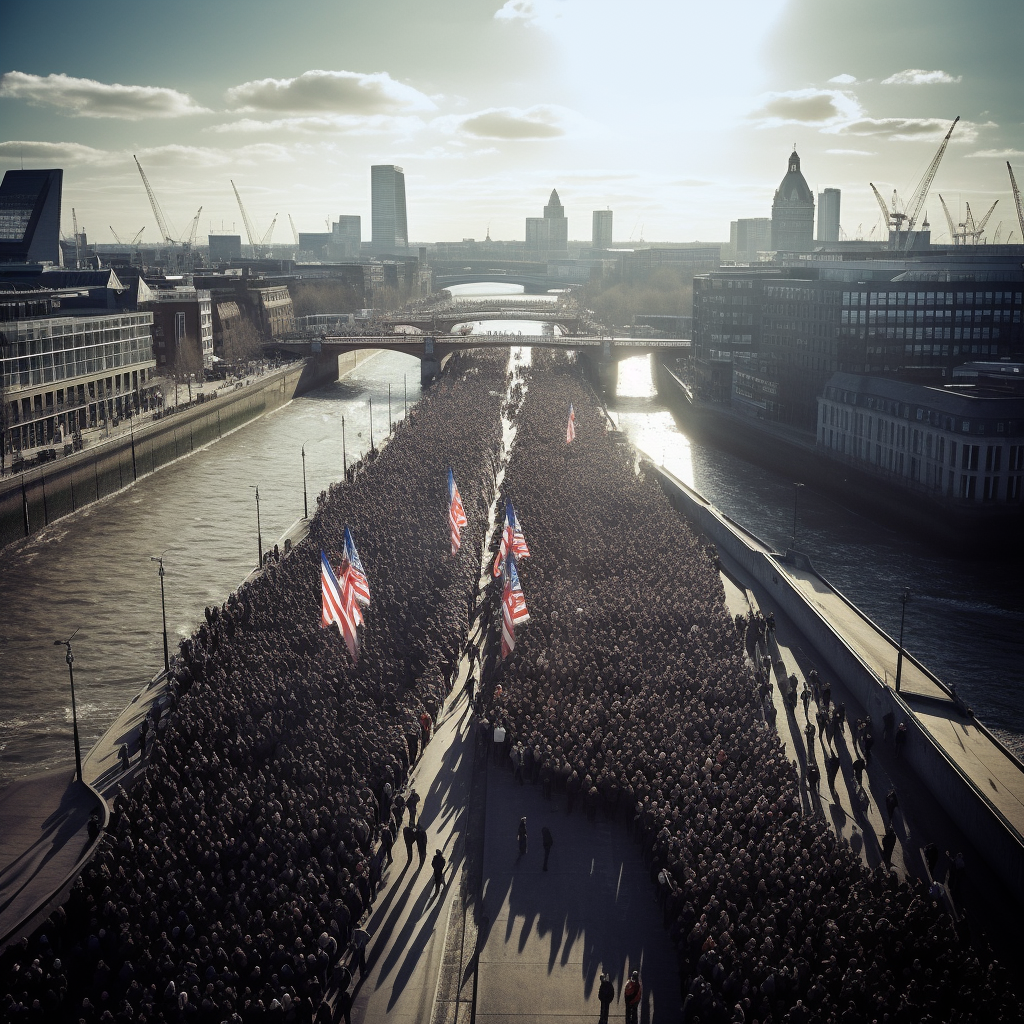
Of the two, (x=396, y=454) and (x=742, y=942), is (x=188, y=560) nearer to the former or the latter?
(x=396, y=454)

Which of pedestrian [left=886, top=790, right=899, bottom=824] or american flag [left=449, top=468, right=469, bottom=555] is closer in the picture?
pedestrian [left=886, top=790, right=899, bottom=824]

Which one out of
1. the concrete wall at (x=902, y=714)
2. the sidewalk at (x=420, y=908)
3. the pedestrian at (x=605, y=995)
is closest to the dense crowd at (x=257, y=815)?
the sidewalk at (x=420, y=908)

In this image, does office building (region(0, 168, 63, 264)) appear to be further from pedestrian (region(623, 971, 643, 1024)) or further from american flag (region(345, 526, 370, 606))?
pedestrian (region(623, 971, 643, 1024))

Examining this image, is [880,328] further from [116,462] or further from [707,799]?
[707,799]

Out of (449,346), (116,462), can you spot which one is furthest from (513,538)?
(449,346)

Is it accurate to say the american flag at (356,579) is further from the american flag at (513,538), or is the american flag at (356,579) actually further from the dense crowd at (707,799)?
the american flag at (513,538)

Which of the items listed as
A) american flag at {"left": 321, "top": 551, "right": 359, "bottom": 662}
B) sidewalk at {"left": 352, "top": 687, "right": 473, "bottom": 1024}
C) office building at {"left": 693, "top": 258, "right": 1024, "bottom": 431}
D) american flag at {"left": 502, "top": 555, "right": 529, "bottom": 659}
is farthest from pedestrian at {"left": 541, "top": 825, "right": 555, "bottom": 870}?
office building at {"left": 693, "top": 258, "right": 1024, "bottom": 431}

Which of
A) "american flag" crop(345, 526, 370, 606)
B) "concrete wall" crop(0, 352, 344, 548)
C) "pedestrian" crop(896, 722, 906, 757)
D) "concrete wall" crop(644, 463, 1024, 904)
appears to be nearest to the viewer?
"concrete wall" crop(644, 463, 1024, 904)
